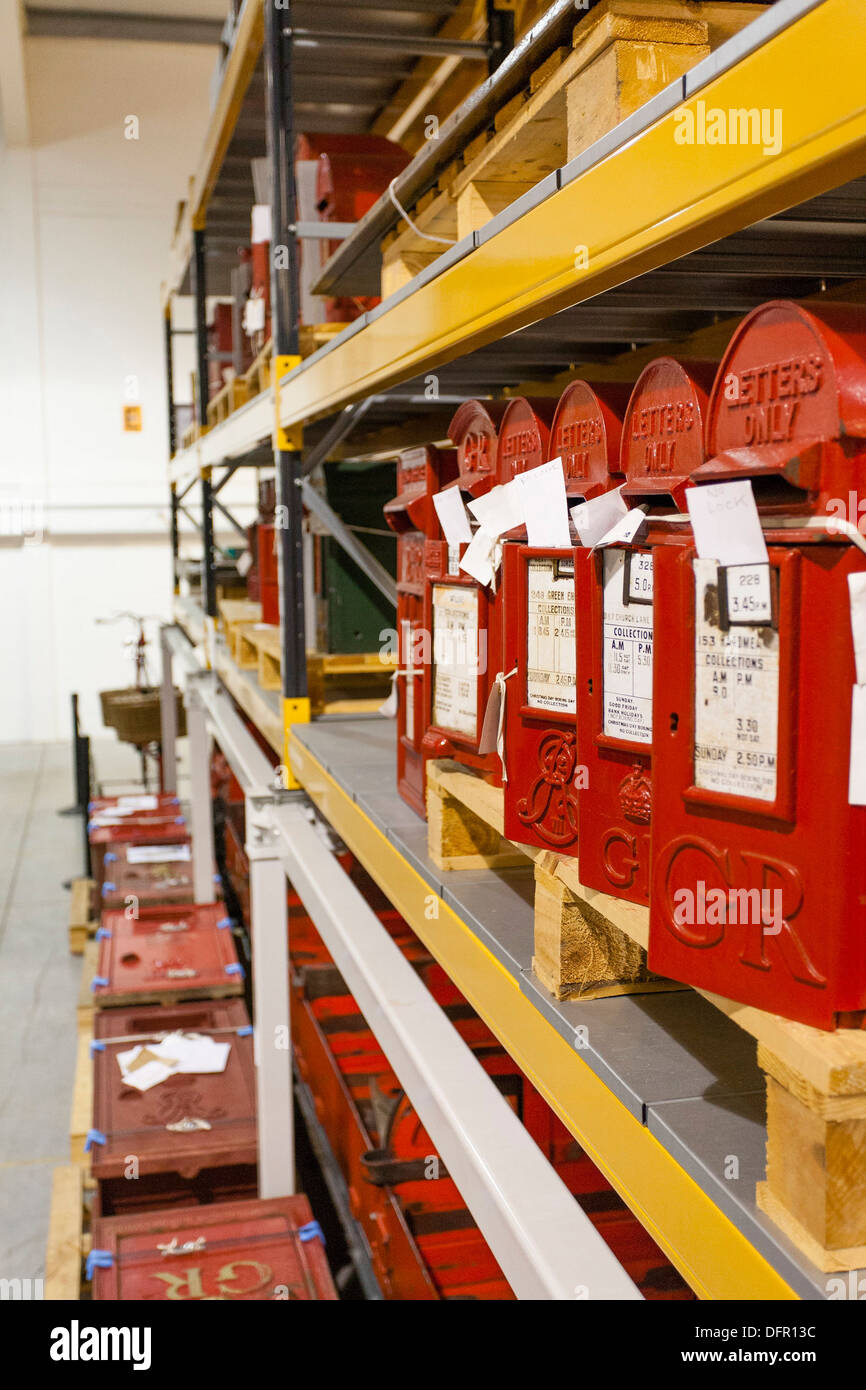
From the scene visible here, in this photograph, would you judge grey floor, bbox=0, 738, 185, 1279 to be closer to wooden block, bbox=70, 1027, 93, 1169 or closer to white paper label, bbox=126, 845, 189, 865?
wooden block, bbox=70, 1027, 93, 1169

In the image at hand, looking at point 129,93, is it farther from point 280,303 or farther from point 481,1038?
point 481,1038

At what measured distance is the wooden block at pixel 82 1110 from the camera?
4039 millimetres

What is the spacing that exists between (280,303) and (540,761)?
2208 mm

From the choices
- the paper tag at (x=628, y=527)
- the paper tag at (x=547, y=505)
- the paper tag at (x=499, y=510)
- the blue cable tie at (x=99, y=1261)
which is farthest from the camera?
the blue cable tie at (x=99, y=1261)

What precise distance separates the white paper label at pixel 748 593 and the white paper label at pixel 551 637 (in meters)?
0.38

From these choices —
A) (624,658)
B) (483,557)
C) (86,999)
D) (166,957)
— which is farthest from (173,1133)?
(624,658)

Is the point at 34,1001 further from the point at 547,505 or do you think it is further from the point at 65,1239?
the point at 547,505

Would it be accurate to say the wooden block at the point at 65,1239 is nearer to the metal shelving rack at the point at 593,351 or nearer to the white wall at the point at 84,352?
the metal shelving rack at the point at 593,351

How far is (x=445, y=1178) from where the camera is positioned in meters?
2.74

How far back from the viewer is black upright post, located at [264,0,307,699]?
3094mm

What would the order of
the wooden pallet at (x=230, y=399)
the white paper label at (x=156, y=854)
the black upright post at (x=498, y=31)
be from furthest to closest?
the white paper label at (x=156, y=854) → the wooden pallet at (x=230, y=399) → the black upright post at (x=498, y=31)

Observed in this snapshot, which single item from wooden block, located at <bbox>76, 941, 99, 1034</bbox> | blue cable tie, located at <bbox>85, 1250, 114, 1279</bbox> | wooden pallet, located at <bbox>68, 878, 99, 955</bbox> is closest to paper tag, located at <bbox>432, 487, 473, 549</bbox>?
blue cable tie, located at <bbox>85, 1250, 114, 1279</bbox>

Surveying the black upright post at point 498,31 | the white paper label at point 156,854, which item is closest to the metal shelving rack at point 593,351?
the black upright post at point 498,31

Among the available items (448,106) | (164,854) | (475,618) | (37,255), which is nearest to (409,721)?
(475,618)
